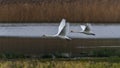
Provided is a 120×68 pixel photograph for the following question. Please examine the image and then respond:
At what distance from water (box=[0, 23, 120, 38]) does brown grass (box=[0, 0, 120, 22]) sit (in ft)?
0.57

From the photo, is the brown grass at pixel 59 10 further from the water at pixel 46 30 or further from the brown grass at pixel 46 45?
the brown grass at pixel 46 45

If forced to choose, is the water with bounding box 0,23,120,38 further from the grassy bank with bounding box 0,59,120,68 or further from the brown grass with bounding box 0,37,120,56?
the grassy bank with bounding box 0,59,120,68

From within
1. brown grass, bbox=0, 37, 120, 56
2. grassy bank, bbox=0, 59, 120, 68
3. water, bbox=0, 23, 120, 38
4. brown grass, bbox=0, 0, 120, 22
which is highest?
brown grass, bbox=0, 0, 120, 22

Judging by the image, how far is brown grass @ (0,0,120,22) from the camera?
11.7 ft

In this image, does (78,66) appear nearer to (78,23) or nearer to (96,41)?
(96,41)

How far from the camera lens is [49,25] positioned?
3312 millimetres

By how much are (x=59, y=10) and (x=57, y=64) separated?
134 cm

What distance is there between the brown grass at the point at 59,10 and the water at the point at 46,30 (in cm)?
17

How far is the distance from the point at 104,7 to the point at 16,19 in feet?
3.24

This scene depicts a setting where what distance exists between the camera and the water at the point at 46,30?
2.97 meters

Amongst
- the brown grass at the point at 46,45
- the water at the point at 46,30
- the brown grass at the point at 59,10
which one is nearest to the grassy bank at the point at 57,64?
the brown grass at the point at 46,45

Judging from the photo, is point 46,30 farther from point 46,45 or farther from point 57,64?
point 57,64

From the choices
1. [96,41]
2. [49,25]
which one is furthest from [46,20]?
[96,41]

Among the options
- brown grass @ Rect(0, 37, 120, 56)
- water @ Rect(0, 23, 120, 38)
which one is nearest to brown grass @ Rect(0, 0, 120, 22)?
water @ Rect(0, 23, 120, 38)
